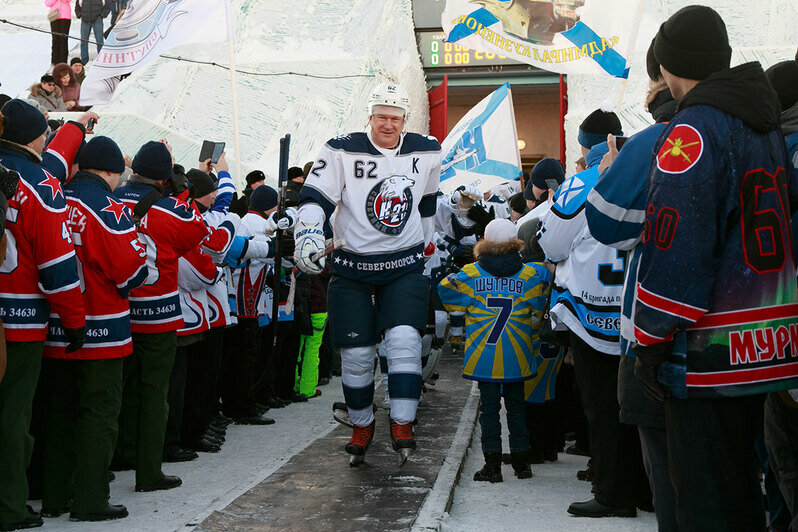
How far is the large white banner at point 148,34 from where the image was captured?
996 centimetres

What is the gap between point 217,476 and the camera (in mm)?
5727

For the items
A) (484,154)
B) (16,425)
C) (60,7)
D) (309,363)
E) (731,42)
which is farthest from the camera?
(731,42)

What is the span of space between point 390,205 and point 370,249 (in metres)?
0.30

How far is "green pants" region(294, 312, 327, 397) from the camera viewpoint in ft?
30.4

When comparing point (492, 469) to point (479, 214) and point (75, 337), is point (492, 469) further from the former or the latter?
point (479, 214)

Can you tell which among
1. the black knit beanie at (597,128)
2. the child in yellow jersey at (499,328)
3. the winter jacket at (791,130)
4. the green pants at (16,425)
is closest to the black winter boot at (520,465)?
the child in yellow jersey at (499,328)

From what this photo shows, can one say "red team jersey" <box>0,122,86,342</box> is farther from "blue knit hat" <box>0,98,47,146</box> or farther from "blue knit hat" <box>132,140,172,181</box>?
"blue knit hat" <box>132,140,172,181</box>

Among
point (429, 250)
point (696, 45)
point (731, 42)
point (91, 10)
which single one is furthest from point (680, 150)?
point (731, 42)

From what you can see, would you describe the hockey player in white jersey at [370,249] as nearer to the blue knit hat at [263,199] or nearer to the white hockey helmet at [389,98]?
the white hockey helmet at [389,98]

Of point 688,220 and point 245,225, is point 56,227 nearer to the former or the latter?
point 688,220

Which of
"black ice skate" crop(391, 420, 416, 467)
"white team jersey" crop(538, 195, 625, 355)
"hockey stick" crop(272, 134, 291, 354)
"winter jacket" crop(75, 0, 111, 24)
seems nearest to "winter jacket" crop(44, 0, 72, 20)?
"winter jacket" crop(75, 0, 111, 24)

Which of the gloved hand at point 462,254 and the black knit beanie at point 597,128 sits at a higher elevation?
the black knit beanie at point 597,128

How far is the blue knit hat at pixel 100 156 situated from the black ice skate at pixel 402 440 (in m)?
2.14

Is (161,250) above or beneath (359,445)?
above
